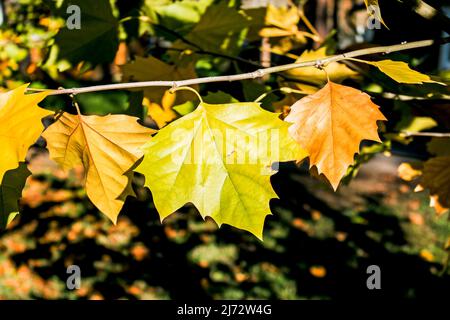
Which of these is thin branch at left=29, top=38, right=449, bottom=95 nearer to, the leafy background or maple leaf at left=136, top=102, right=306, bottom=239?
maple leaf at left=136, top=102, right=306, bottom=239

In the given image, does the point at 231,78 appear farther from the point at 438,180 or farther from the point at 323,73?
the point at 438,180

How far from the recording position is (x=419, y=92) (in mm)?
1607

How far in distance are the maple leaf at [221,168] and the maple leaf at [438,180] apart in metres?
0.73

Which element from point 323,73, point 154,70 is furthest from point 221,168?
point 154,70

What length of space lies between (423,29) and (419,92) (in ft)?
2.67

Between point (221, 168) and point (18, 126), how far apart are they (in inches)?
16.8

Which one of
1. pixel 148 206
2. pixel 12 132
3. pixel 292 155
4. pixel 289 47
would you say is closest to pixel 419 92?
pixel 289 47

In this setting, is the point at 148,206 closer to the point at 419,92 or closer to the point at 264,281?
the point at 264,281

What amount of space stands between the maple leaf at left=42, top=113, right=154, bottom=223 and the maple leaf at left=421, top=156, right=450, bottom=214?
→ 3.25 feet

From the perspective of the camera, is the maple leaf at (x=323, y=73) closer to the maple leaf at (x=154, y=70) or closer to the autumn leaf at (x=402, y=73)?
the maple leaf at (x=154, y=70)

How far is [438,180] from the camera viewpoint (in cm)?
157

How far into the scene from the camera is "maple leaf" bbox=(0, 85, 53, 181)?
0.90 m

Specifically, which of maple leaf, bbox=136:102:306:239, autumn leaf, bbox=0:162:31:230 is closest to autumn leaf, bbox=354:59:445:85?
maple leaf, bbox=136:102:306:239

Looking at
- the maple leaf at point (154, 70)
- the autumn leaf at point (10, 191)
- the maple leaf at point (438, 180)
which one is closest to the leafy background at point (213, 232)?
the maple leaf at point (154, 70)
